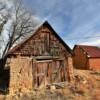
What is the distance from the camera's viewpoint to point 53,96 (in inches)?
620

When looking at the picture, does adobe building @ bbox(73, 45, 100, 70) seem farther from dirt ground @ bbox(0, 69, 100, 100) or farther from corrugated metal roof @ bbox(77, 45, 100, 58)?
dirt ground @ bbox(0, 69, 100, 100)

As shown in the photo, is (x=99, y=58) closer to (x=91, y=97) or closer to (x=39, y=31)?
(x=39, y=31)

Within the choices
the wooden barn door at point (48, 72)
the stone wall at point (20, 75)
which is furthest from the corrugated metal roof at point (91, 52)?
the stone wall at point (20, 75)

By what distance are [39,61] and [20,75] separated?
233 cm

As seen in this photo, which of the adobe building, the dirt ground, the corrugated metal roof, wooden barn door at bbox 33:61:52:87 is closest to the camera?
the dirt ground

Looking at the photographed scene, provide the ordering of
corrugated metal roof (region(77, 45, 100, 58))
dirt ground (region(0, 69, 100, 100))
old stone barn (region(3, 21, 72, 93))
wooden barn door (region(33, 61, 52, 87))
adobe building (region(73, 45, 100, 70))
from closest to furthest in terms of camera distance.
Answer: dirt ground (region(0, 69, 100, 100)) < old stone barn (region(3, 21, 72, 93)) < wooden barn door (region(33, 61, 52, 87)) < adobe building (region(73, 45, 100, 70)) < corrugated metal roof (region(77, 45, 100, 58))

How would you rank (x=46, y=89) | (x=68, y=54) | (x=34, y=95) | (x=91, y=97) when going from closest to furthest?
(x=91, y=97) → (x=34, y=95) → (x=46, y=89) → (x=68, y=54)

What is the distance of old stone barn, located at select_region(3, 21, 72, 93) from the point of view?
18031mm

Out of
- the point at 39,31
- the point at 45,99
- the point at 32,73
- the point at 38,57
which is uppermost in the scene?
the point at 39,31

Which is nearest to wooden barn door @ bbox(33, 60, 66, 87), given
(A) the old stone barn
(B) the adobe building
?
(A) the old stone barn

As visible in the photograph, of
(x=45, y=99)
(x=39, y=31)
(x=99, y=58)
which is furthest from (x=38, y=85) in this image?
(x=99, y=58)

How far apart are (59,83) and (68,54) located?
3.20 meters

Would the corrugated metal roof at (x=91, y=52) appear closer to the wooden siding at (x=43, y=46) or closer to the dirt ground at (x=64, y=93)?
the wooden siding at (x=43, y=46)

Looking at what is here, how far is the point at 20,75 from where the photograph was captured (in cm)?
1808
